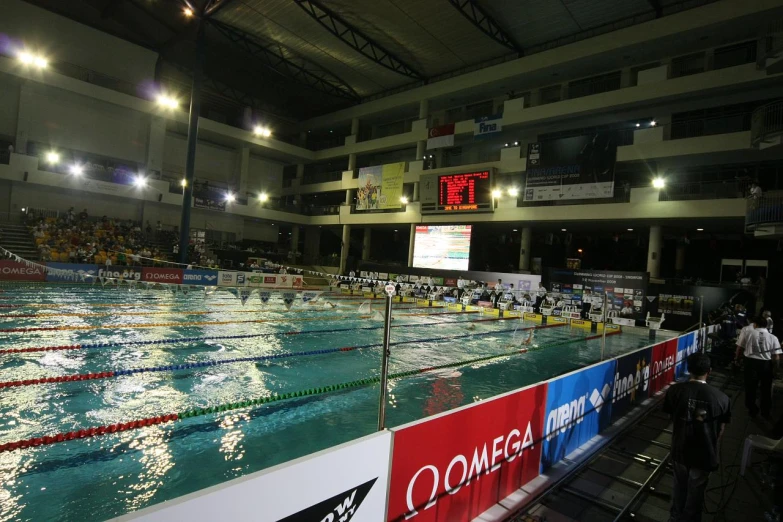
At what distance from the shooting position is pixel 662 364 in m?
7.49

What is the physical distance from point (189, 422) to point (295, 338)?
4946 millimetres

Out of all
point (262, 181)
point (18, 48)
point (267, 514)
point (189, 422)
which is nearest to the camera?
point (267, 514)

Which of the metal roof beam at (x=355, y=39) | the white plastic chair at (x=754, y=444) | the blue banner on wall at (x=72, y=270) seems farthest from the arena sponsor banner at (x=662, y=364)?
the metal roof beam at (x=355, y=39)

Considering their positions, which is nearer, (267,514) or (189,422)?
(267,514)

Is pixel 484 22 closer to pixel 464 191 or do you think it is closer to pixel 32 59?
pixel 464 191

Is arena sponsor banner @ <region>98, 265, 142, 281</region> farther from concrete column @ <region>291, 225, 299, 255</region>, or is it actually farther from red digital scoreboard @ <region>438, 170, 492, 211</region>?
concrete column @ <region>291, 225, 299, 255</region>

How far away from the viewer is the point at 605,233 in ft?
82.5

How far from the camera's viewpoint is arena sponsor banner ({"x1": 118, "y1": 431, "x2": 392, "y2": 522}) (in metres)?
1.56

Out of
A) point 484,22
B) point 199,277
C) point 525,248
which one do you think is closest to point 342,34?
point 484,22

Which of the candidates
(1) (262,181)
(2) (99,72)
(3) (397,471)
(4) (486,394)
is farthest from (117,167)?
(3) (397,471)

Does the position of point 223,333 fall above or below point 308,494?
below

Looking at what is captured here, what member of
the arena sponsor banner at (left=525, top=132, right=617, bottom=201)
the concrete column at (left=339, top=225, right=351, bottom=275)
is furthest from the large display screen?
the concrete column at (left=339, top=225, right=351, bottom=275)

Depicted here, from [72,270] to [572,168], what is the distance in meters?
22.5

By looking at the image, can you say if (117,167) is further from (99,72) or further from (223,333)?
(223,333)
